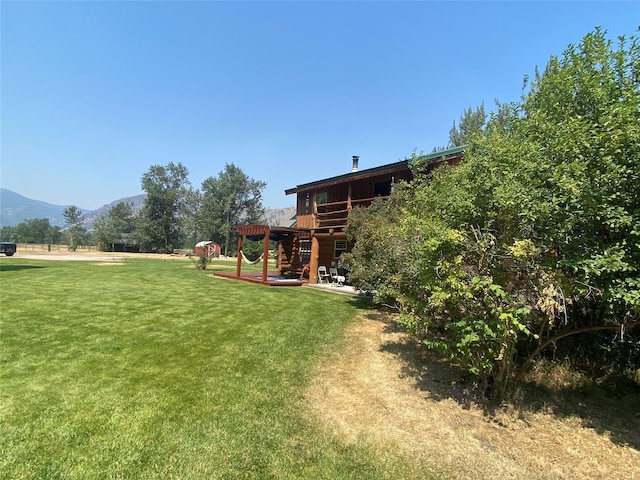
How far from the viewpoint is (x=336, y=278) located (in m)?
14.2

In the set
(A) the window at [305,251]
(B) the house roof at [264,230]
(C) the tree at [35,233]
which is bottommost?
(A) the window at [305,251]

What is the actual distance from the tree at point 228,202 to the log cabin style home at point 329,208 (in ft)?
127

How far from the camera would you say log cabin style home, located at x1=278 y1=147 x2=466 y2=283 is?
13159 mm

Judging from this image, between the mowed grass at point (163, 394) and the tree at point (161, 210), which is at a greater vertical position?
the tree at point (161, 210)

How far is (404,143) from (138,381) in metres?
21.4

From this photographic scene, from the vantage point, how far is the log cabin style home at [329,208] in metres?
13.2

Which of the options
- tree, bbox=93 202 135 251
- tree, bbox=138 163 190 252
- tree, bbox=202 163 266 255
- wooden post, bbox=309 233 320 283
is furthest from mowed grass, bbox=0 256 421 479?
tree, bbox=93 202 135 251

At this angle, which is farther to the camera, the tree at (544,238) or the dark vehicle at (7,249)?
the dark vehicle at (7,249)

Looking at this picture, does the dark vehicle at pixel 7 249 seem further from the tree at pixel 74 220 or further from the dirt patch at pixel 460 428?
the tree at pixel 74 220

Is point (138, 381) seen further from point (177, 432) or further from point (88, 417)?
point (177, 432)

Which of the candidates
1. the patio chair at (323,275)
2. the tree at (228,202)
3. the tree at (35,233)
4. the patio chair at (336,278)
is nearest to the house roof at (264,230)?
the patio chair at (323,275)

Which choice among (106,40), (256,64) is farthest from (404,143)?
(106,40)

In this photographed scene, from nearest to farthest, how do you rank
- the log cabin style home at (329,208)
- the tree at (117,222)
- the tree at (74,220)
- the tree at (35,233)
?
the log cabin style home at (329,208)
the tree at (117,222)
the tree at (74,220)
the tree at (35,233)

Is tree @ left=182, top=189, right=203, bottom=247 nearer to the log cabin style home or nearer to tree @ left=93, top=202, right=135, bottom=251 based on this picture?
tree @ left=93, top=202, right=135, bottom=251
